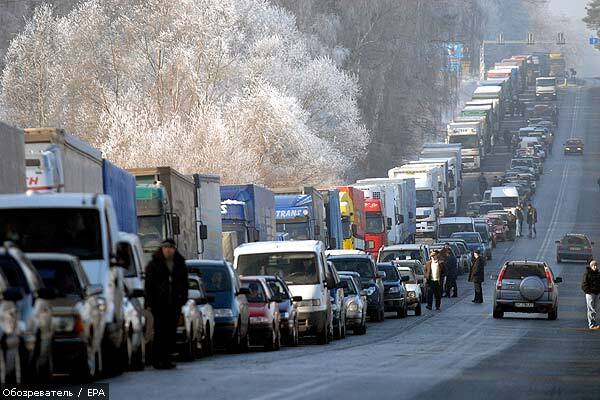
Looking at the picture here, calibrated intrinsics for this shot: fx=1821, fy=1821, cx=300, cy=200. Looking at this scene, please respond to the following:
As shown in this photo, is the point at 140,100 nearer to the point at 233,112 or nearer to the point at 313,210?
the point at 233,112

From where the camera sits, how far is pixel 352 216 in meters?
59.9

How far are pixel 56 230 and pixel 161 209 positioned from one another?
15391 mm

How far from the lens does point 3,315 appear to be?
15.0 metres

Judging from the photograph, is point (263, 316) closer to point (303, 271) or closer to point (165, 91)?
point (303, 271)

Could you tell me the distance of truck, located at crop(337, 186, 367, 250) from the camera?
58.4 metres

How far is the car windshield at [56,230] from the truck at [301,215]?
95.2 feet

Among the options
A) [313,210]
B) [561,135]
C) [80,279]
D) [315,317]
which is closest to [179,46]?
[313,210]

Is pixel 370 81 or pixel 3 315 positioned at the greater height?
pixel 370 81

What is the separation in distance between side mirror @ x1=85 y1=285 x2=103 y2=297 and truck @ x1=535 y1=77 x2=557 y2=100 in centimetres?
15830

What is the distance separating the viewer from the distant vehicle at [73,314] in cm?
1777

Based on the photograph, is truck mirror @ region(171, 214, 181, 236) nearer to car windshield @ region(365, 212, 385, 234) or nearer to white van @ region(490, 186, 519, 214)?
car windshield @ region(365, 212, 385, 234)

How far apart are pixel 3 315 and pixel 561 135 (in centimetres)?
14524

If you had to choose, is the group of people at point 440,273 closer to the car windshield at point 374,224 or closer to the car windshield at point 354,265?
the car windshield at point 354,265

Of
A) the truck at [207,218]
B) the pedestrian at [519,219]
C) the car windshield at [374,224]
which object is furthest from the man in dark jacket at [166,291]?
the pedestrian at [519,219]
